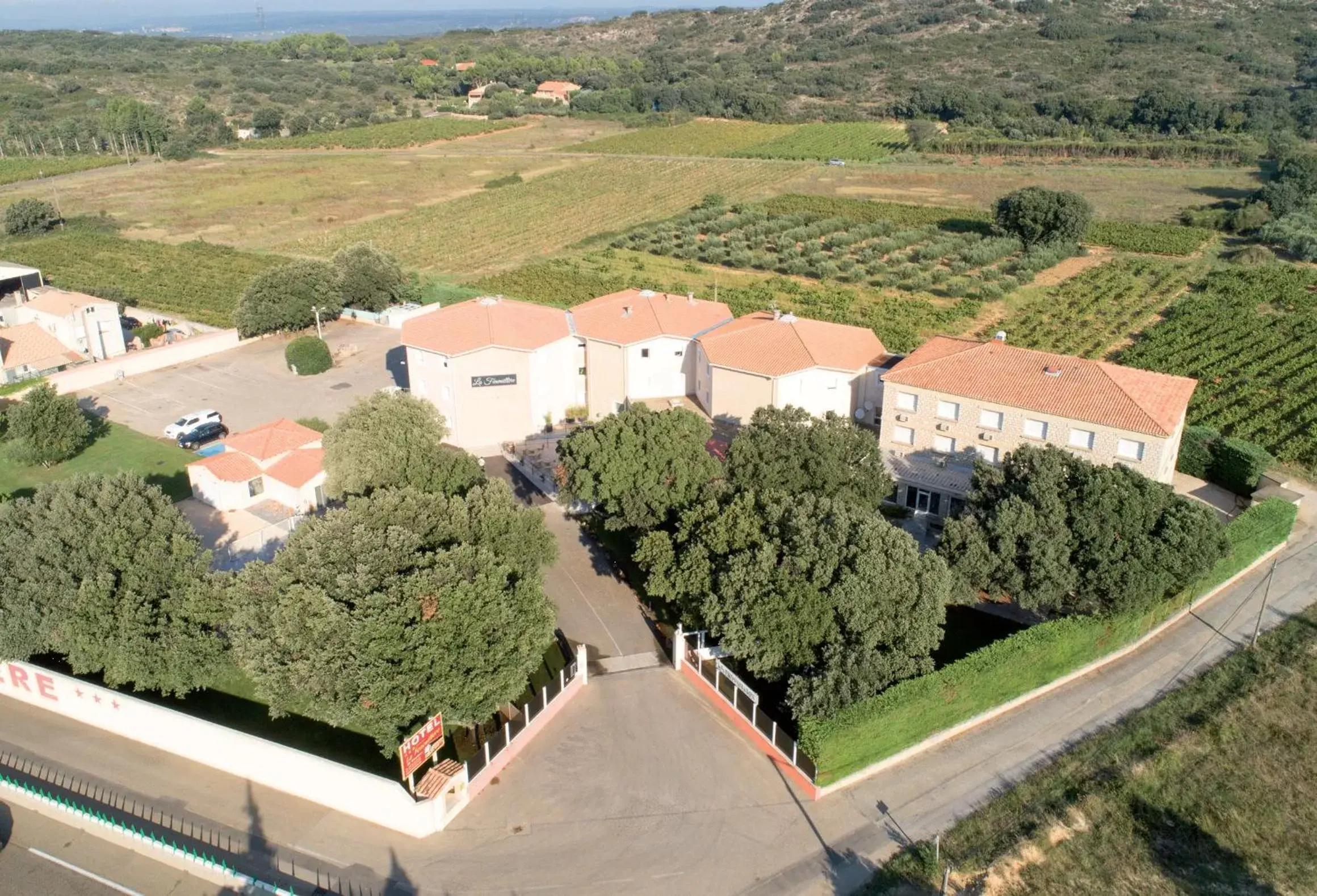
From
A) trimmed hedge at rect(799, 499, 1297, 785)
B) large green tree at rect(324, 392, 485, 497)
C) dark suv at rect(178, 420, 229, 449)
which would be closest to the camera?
trimmed hedge at rect(799, 499, 1297, 785)

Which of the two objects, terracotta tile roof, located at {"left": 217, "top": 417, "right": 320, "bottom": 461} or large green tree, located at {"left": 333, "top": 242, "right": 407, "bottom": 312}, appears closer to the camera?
terracotta tile roof, located at {"left": 217, "top": 417, "right": 320, "bottom": 461}

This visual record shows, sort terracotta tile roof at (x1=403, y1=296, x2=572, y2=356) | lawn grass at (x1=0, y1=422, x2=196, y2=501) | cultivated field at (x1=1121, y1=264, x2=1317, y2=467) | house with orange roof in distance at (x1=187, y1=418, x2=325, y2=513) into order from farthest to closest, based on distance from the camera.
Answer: cultivated field at (x1=1121, y1=264, x2=1317, y2=467) < terracotta tile roof at (x1=403, y1=296, x2=572, y2=356) < lawn grass at (x1=0, y1=422, x2=196, y2=501) < house with orange roof in distance at (x1=187, y1=418, x2=325, y2=513)

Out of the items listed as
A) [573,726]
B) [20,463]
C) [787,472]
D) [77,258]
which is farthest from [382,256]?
[573,726]

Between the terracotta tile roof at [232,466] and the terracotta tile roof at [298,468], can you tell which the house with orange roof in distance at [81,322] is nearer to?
the terracotta tile roof at [232,466]

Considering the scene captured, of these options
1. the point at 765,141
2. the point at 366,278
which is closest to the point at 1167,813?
the point at 366,278

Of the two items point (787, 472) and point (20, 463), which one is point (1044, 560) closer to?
point (787, 472)

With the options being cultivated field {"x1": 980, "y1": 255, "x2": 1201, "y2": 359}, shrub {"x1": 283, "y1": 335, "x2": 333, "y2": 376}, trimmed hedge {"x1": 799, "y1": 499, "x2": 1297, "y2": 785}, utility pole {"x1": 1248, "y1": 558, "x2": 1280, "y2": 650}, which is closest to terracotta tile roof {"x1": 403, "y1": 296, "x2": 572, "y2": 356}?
shrub {"x1": 283, "y1": 335, "x2": 333, "y2": 376}

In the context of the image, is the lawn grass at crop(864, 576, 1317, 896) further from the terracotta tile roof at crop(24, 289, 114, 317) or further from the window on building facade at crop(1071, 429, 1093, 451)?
the terracotta tile roof at crop(24, 289, 114, 317)

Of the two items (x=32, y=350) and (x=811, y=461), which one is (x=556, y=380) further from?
(x=32, y=350)
